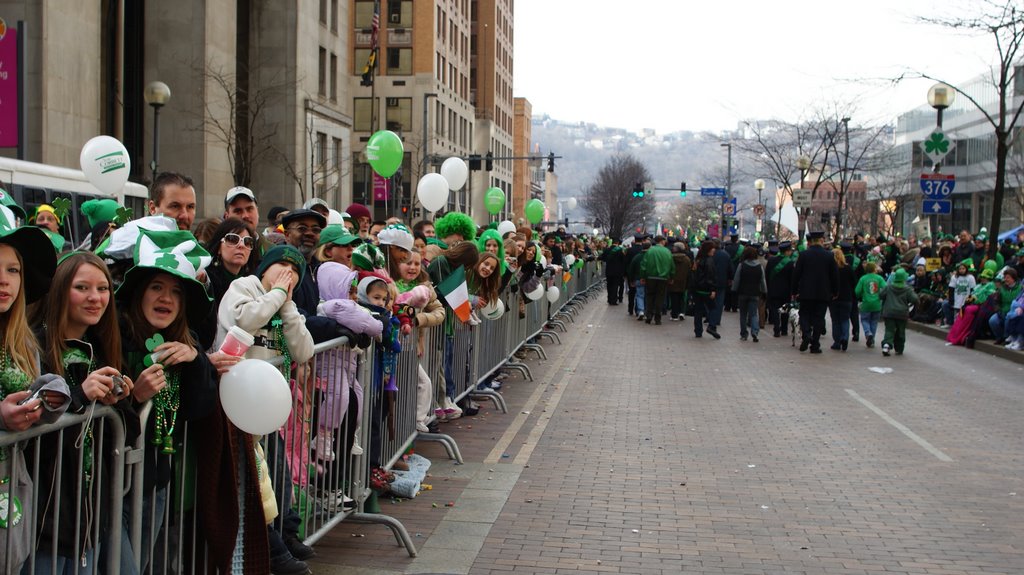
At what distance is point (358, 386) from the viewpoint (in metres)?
6.34

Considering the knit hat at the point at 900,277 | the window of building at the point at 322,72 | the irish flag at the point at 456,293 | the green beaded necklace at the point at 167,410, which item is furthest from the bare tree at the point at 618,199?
the green beaded necklace at the point at 167,410

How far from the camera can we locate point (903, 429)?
1062 centimetres

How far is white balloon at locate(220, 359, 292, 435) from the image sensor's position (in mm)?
4109

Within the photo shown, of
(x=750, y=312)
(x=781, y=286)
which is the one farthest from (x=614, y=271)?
(x=750, y=312)

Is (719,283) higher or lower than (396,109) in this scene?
lower

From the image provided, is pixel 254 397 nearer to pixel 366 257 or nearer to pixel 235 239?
pixel 235 239

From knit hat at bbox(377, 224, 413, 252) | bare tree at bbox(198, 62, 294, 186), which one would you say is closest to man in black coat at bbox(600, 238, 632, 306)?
bare tree at bbox(198, 62, 294, 186)

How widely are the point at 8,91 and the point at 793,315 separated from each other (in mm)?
15960

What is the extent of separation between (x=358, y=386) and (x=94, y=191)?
17650 mm

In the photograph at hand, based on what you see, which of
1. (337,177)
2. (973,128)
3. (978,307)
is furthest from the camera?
(973,128)

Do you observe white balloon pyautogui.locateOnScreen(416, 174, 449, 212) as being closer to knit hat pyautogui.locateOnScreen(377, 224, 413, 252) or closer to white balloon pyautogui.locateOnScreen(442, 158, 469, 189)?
white balloon pyautogui.locateOnScreen(442, 158, 469, 189)

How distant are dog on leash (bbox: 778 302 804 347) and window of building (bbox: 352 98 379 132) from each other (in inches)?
2129

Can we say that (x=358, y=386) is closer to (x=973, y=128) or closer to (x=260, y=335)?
(x=260, y=335)

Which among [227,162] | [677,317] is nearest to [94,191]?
[677,317]
